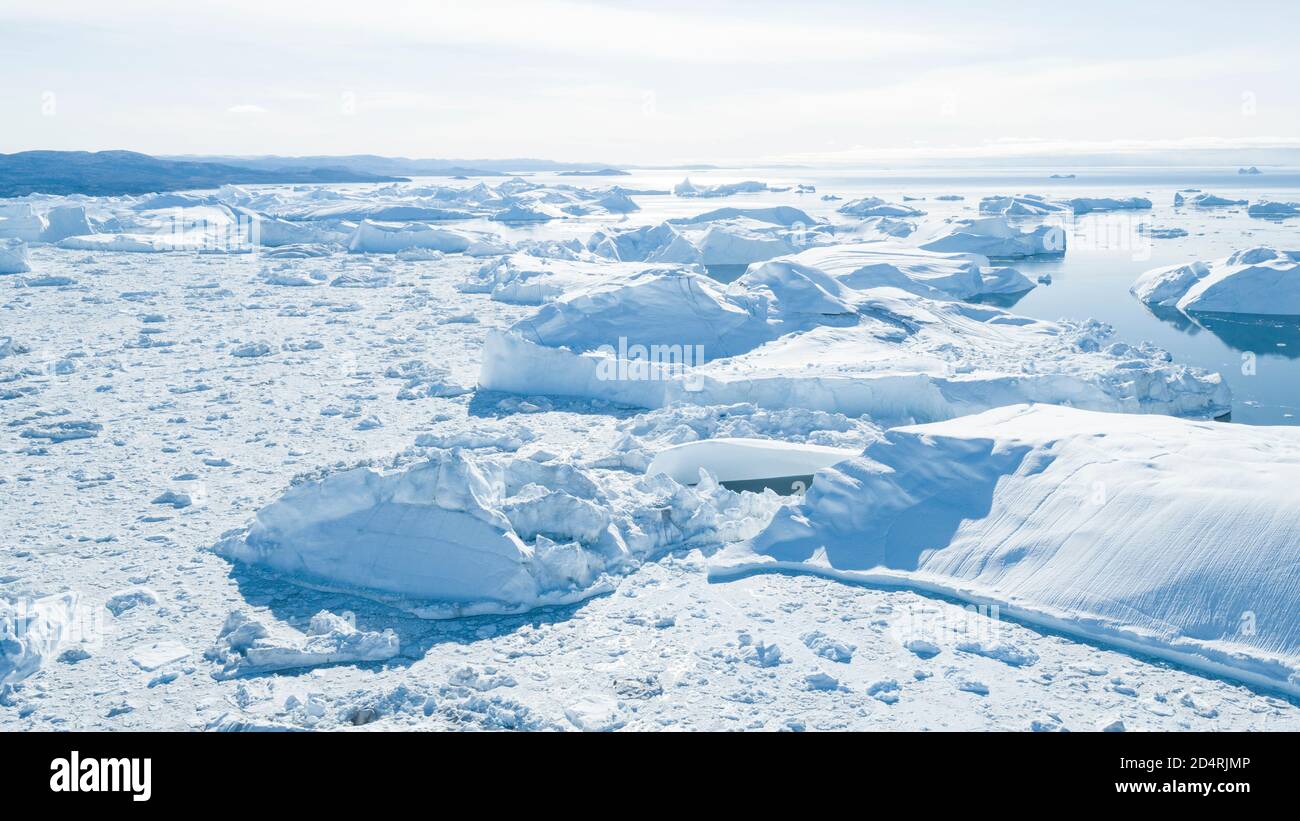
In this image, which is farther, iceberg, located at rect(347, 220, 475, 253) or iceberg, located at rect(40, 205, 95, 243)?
iceberg, located at rect(40, 205, 95, 243)

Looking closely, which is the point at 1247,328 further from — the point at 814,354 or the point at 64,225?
the point at 64,225

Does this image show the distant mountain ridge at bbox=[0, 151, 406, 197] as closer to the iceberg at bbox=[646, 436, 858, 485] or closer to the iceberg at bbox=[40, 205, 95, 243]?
the iceberg at bbox=[40, 205, 95, 243]

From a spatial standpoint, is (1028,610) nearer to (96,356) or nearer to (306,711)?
(306,711)

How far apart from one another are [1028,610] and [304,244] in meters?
19.8

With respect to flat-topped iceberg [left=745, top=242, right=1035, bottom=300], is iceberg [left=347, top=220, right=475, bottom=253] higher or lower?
higher

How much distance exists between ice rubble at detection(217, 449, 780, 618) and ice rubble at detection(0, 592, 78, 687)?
0.90 m

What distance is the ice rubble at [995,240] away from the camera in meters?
19.7

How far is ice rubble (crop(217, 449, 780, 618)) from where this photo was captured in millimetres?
4793

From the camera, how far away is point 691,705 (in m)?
3.87

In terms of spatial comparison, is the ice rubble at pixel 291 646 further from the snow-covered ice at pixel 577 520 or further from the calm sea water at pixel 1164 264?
the calm sea water at pixel 1164 264

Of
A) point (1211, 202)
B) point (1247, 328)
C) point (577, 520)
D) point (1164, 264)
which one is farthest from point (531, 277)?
point (1211, 202)

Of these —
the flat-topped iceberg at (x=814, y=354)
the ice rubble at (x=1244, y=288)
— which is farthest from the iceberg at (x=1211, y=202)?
the flat-topped iceberg at (x=814, y=354)

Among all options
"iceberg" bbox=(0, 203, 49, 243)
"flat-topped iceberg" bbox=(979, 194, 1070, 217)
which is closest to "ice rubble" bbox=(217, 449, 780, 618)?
"iceberg" bbox=(0, 203, 49, 243)

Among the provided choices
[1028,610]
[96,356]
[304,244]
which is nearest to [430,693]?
[1028,610]
